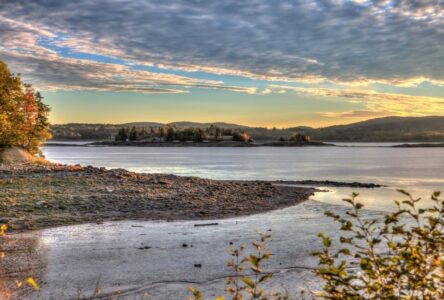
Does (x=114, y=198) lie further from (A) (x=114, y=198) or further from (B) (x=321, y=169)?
(B) (x=321, y=169)

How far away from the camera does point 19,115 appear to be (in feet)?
157

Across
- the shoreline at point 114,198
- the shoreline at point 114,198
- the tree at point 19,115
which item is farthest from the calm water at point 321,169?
the tree at point 19,115

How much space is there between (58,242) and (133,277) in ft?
15.8

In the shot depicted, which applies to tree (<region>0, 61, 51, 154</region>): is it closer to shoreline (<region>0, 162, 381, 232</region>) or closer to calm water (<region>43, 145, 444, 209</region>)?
calm water (<region>43, 145, 444, 209</region>)

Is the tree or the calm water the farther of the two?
the tree

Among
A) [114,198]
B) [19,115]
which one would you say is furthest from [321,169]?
[114,198]

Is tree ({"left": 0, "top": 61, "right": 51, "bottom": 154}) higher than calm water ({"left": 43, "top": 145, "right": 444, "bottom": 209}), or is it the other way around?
tree ({"left": 0, "top": 61, "right": 51, "bottom": 154})

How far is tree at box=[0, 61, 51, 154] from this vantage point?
150 feet

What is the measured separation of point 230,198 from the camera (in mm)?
25906

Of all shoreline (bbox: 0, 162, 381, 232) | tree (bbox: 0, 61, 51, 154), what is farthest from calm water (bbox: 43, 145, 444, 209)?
tree (bbox: 0, 61, 51, 154)

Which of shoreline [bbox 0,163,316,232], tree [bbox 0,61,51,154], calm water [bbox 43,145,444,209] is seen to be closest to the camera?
shoreline [bbox 0,163,316,232]

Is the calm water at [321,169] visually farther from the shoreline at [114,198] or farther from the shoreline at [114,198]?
the shoreline at [114,198]

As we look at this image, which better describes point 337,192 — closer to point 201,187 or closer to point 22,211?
point 201,187

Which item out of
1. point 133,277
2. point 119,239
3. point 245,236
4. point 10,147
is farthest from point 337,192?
point 10,147
